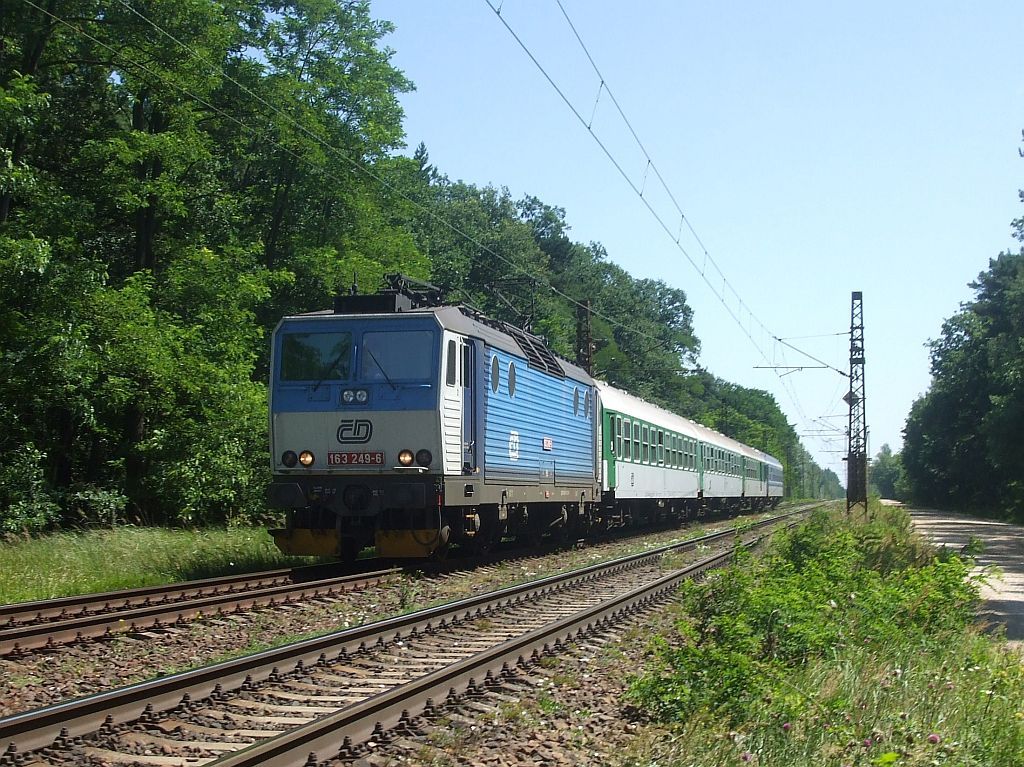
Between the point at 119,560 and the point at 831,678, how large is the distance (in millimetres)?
11137

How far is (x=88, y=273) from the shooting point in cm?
2109

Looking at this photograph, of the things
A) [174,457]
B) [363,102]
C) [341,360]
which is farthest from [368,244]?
[341,360]

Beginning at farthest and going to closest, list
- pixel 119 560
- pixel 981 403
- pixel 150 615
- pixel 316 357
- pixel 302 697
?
pixel 981 403 → pixel 119 560 → pixel 316 357 → pixel 150 615 → pixel 302 697

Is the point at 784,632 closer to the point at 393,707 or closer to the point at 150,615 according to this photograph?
the point at 393,707

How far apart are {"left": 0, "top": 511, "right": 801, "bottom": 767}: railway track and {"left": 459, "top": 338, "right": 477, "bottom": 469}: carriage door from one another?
4013mm

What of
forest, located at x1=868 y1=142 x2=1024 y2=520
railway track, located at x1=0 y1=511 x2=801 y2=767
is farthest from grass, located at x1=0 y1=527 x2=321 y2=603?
forest, located at x1=868 y1=142 x2=1024 y2=520

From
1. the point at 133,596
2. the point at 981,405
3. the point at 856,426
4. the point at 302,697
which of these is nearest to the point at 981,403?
the point at 981,405

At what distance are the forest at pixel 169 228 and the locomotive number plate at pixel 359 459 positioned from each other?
7258mm

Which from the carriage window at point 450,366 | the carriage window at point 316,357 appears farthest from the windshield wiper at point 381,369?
the carriage window at point 450,366

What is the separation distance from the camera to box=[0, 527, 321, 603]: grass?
13711 millimetres

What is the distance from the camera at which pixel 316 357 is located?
15.6 metres

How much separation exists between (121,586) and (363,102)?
22.4 m

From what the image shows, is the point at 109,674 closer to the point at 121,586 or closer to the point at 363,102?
the point at 121,586

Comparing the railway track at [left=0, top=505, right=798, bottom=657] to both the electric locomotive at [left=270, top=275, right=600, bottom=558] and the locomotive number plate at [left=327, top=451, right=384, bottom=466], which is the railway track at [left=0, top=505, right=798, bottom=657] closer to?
the electric locomotive at [left=270, top=275, right=600, bottom=558]
